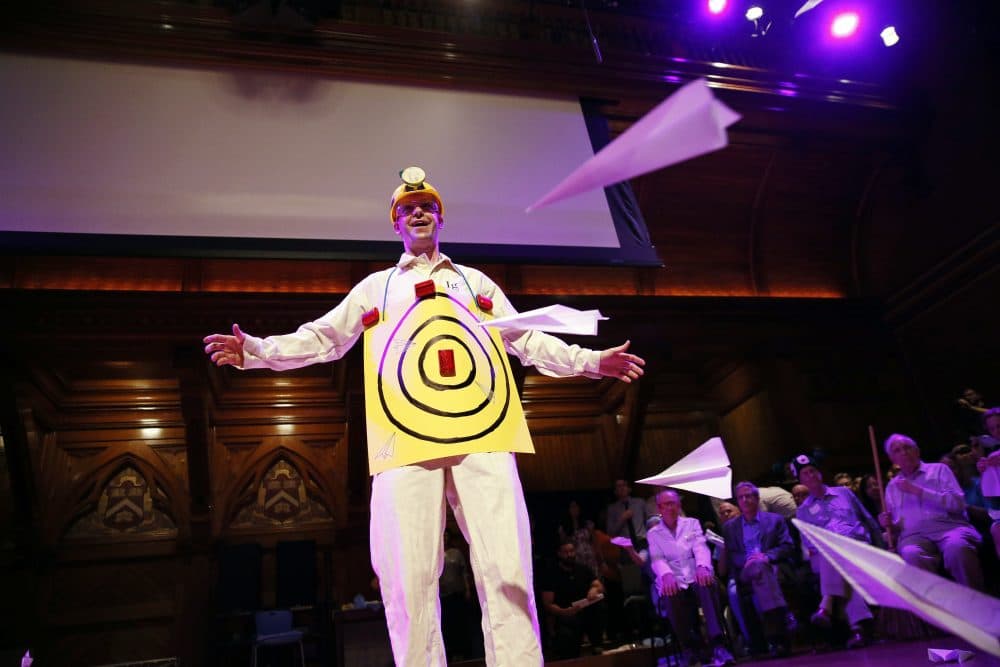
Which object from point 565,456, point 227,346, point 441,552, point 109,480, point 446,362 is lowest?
point 441,552

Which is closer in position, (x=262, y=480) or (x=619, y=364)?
(x=619, y=364)

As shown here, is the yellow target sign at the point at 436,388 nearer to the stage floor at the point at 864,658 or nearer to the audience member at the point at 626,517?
the stage floor at the point at 864,658

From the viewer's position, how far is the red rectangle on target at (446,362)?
79.6 inches

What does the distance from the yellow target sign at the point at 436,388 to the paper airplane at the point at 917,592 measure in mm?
875

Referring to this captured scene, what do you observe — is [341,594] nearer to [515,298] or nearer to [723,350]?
[515,298]

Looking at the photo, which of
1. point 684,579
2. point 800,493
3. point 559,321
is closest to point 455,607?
point 684,579

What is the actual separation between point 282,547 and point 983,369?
21.7 ft

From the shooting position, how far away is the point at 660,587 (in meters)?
4.33

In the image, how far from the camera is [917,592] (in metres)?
1.24

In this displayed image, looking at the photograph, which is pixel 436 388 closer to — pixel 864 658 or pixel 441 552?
pixel 441 552

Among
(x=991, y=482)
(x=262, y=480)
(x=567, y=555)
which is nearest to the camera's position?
(x=991, y=482)

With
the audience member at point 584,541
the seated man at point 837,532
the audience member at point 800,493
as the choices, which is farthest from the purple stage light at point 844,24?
the audience member at point 584,541

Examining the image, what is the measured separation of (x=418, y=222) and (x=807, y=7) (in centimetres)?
452

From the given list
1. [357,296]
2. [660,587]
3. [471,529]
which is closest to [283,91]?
[357,296]
